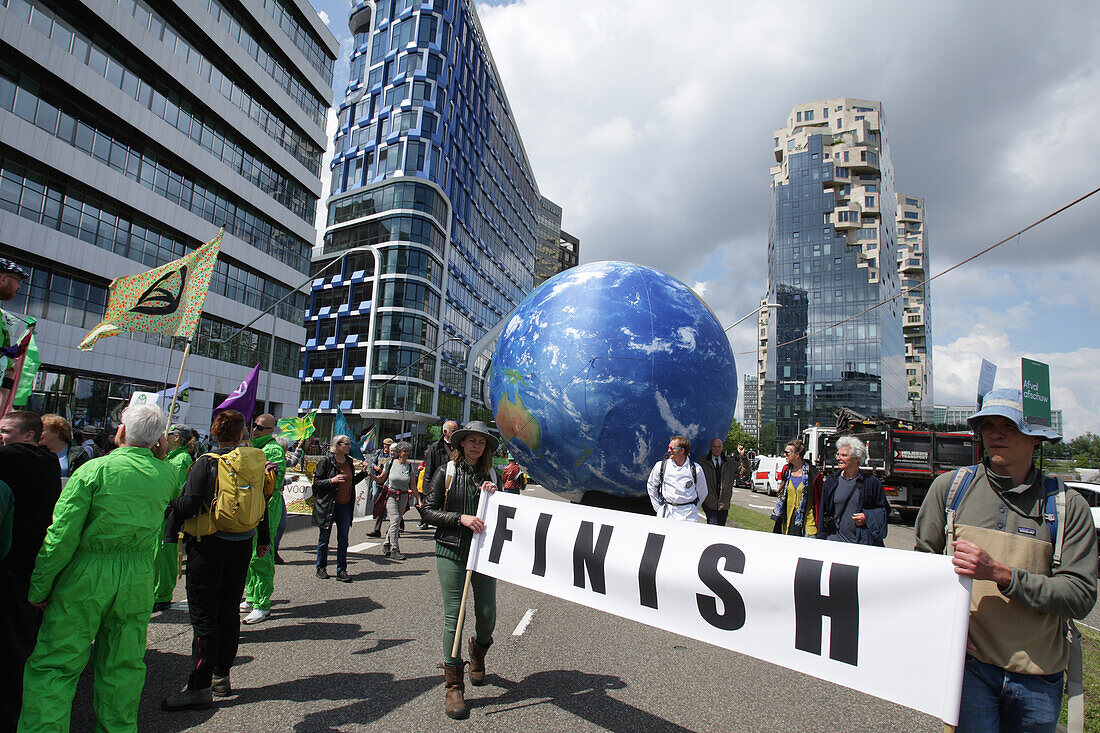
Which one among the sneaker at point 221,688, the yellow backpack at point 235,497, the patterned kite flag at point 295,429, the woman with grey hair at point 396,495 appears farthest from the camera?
the patterned kite flag at point 295,429

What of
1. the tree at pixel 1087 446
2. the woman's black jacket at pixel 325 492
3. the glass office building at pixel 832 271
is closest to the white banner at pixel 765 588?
the woman's black jacket at pixel 325 492

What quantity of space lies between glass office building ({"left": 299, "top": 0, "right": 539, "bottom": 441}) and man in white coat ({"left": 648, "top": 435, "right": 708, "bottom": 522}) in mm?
39077

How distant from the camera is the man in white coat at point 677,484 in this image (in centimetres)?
584

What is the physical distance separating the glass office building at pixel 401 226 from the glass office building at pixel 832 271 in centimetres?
4621

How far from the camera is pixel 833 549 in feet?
9.00

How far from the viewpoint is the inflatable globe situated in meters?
5.99

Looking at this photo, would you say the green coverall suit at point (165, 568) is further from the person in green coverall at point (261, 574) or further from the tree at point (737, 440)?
the tree at point (737, 440)

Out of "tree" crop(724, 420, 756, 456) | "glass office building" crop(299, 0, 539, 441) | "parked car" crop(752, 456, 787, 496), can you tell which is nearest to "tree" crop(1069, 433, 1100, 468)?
"tree" crop(724, 420, 756, 456)

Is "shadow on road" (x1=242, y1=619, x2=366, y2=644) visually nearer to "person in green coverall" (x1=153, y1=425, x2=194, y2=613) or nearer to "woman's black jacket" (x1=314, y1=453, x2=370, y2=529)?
"person in green coverall" (x1=153, y1=425, x2=194, y2=613)

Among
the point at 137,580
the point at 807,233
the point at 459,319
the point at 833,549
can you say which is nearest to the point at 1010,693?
the point at 833,549

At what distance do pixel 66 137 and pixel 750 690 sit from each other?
90.3 ft

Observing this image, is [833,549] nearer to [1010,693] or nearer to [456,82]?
[1010,693]

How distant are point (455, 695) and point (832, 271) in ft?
289

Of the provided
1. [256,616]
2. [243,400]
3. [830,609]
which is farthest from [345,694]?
[243,400]
